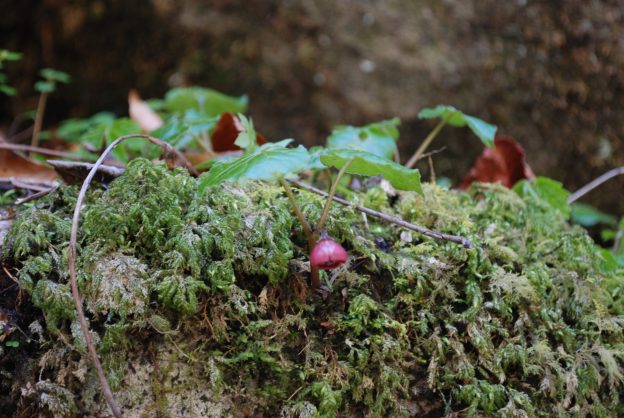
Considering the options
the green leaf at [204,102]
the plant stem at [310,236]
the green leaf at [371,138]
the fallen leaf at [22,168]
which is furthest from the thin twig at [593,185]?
the fallen leaf at [22,168]

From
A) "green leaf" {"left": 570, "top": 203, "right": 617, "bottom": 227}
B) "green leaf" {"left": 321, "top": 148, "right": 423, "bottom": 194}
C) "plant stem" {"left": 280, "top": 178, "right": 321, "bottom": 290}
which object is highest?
"green leaf" {"left": 321, "top": 148, "right": 423, "bottom": 194}

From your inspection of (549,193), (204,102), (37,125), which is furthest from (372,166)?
(37,125)

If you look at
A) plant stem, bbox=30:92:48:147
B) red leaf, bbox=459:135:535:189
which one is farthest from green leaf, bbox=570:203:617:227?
plant stem, bbox=30:92:48:147

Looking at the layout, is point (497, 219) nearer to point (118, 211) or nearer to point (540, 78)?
point (118, 211)

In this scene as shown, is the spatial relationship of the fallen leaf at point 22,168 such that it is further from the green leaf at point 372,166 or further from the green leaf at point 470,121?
the green leaf at point 470,121

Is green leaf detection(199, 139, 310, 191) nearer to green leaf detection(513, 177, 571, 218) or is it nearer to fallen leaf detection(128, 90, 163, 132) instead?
green leaf detection(513, 177, 571, 218)

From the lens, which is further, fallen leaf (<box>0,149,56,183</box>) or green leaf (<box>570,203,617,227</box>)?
green leaf (<box>570,203,617,227</box>)

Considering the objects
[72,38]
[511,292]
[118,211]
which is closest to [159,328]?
[118,211]

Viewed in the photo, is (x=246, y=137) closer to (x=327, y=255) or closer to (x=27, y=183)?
(x=327, y=255)

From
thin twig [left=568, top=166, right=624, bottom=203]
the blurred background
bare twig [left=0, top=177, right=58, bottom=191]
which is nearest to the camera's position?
bare twig [left=0, top=177, right=58, bottom=191]
